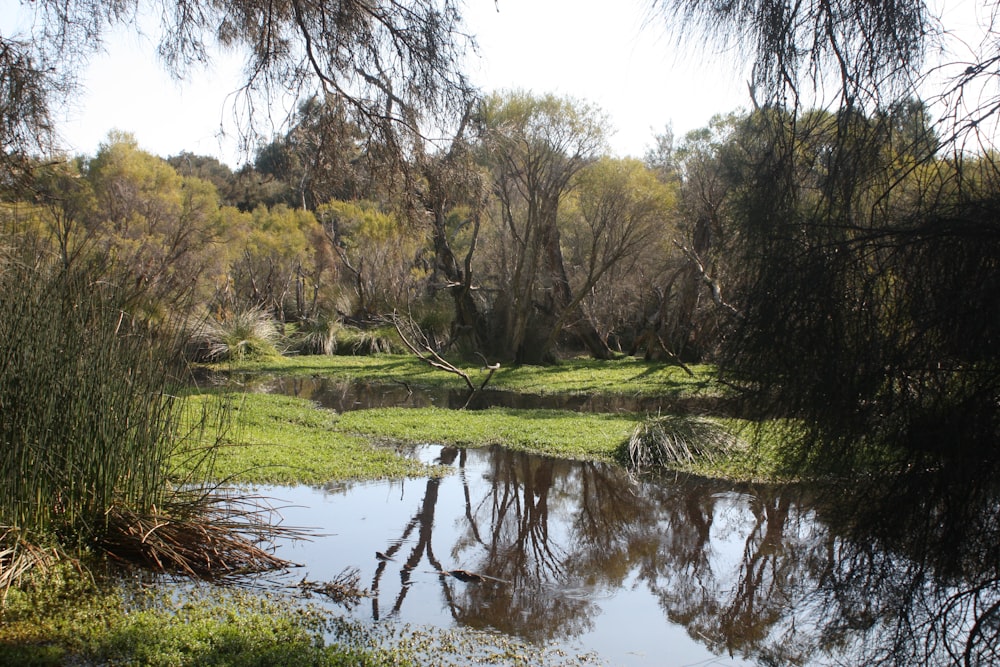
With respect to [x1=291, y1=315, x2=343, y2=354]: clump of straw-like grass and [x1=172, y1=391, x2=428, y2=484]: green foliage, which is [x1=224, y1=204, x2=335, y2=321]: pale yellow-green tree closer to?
[x1=291, y1=315, x2=343, y2=354]: clump of straw-like grass

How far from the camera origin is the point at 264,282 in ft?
97.7

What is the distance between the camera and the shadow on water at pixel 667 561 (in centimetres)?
313

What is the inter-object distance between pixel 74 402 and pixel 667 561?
4.46 meters

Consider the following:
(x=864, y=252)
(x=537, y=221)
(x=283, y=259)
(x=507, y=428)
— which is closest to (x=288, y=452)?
(x=507, y=428)

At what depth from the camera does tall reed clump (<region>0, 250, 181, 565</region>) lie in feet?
14.4

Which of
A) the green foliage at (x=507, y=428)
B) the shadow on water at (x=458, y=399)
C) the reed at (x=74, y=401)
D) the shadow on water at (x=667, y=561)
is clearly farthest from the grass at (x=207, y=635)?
the shadow on water at (x=458, y=399)

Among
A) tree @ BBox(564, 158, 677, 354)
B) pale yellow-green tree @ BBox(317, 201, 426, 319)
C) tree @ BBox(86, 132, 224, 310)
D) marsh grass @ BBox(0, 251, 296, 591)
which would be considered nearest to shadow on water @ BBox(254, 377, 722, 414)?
tree @ BBox(564, 158, 677, 354)

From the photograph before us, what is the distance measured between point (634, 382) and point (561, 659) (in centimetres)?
1245

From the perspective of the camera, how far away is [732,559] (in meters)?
6.47

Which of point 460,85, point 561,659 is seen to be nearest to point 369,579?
point 561,659

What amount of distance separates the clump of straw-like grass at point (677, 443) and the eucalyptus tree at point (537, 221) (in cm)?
928

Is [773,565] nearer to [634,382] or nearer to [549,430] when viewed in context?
[549,430]

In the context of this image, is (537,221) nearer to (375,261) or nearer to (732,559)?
(375,261)

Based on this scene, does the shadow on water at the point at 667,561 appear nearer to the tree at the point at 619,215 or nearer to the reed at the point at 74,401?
the reed at the point at 74,401
